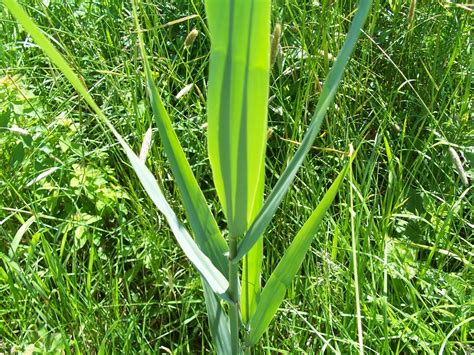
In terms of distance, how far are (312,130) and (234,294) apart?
23 cm

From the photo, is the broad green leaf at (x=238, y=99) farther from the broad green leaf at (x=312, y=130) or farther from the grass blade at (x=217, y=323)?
the grass blade at (x=217, y=323)

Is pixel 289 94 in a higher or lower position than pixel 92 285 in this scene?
higher

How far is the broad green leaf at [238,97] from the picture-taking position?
1.96 feet

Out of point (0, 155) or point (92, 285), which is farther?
point (0, 155)

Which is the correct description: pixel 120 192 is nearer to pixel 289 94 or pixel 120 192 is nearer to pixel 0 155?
pixel 0 155

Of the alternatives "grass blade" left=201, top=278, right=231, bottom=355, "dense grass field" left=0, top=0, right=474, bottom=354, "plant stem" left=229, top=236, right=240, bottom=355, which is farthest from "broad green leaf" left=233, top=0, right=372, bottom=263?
"dense grass field" left=0, top=0, right=474, bottom=354

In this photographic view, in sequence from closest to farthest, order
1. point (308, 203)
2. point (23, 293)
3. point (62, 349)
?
point (62, 349), point (23, 293), point (308, 203)

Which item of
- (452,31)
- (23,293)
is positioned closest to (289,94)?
(452,31)

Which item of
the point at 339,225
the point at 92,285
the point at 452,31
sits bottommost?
the point at 92,285

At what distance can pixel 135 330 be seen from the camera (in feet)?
3.75

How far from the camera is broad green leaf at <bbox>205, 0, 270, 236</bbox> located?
597 millimetres

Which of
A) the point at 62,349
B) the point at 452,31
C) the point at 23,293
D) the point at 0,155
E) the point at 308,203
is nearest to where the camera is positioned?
the point at 62,349

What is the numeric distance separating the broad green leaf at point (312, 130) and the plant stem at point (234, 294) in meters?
0.02

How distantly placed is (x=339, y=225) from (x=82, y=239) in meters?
0.49
